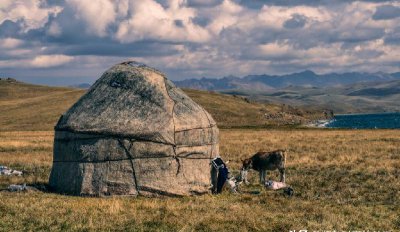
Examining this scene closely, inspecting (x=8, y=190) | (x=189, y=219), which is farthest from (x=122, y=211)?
(x=8, y=190)

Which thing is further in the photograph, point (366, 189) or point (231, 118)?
point (231, 118)

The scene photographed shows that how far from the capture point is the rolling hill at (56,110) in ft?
299

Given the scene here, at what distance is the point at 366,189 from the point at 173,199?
24.4 ft

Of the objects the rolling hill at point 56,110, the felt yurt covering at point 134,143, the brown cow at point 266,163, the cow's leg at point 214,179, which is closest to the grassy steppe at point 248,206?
the brown cow at point 266,163

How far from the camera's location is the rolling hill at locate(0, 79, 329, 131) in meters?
91.1

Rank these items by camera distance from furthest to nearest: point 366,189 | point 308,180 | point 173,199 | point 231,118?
point 231,118, point 308,180, point 366,189, point 173,199

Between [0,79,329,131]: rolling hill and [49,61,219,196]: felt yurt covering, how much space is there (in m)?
63.4

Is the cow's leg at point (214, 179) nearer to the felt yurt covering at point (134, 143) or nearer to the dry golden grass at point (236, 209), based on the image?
the felt yurt covering at point (134, 143)

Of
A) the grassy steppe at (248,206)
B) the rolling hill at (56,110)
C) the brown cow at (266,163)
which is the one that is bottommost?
the rolling hill at (56,110)

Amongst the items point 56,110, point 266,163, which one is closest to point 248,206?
point 266,163

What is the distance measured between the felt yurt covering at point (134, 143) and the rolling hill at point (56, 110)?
208 ft

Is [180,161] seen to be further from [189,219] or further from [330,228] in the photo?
[330,228]

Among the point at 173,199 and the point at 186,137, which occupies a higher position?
the point at 186,137

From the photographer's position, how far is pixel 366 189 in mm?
19500
